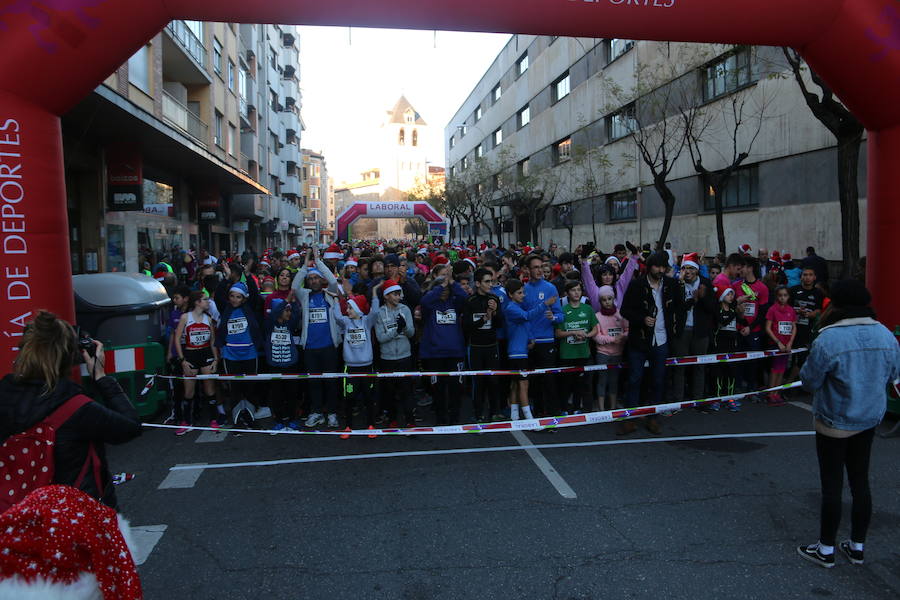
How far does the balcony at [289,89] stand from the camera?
5282cm

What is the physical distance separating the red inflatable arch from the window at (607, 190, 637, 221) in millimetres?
20115

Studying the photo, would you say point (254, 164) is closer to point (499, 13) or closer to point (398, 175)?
point (499, 13)

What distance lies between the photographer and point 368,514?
4758 mm

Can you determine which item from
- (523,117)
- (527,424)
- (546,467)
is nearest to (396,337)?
(527,424)

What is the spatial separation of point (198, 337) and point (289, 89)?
5112 centimetres

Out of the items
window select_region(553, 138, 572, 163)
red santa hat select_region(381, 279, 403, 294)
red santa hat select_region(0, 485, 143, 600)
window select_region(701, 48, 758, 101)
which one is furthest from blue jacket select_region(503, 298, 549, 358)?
window select_region(553, 138, 572, 163)

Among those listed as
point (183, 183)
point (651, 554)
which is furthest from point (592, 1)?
point (183, 183)

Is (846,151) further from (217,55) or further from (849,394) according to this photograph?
(217,55)

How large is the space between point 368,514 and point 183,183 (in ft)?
72.0

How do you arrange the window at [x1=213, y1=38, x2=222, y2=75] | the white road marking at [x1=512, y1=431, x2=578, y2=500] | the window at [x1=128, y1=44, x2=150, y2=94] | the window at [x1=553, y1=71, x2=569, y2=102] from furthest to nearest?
the window at [x1=553, y1=71, x2=569, y2=102] → the window at [x1=213, y1=38, x2=222, y2=75] → the window at [x1=128, y1=44, x2=150, y2=94] → the white road marking at [x1=512, y1=431, x2=578, y2=500]

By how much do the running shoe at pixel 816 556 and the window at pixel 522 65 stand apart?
1578 inches

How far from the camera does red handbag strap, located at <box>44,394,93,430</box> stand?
9.23 feet

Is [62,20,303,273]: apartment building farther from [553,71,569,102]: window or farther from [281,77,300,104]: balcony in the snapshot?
[553,71,569,102]: window

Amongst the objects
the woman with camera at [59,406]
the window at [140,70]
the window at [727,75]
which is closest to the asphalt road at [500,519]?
the woman with camera at [59,406]
